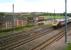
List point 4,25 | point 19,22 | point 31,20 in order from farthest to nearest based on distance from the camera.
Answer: point 31,20 < point 19,22 < point 4,25

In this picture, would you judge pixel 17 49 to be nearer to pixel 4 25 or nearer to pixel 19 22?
pixel 4 25

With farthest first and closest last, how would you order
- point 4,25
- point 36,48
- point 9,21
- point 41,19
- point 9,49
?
point 41,19 → point 9,21 → point 4,25 → point 36,48 → point 9,49

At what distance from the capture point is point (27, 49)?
17.6m

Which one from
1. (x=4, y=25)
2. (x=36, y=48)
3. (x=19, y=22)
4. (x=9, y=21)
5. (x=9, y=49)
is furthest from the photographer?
(x=19, y=22)

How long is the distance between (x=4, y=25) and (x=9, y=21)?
2764 millimetres

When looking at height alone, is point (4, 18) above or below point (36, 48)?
above

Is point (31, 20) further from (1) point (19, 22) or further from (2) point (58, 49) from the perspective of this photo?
(2) point (58, 49)

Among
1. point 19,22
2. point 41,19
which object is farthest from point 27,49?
point 41,19

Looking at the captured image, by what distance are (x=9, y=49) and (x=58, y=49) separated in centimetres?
392

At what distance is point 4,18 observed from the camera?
122 feet

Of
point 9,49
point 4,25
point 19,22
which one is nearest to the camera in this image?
point 9,49

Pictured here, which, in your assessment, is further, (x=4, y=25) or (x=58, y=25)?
(x=58, y=25)

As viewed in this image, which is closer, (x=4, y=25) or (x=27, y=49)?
(x=27, y=49)

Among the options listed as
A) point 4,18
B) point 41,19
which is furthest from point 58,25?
point 41,19
